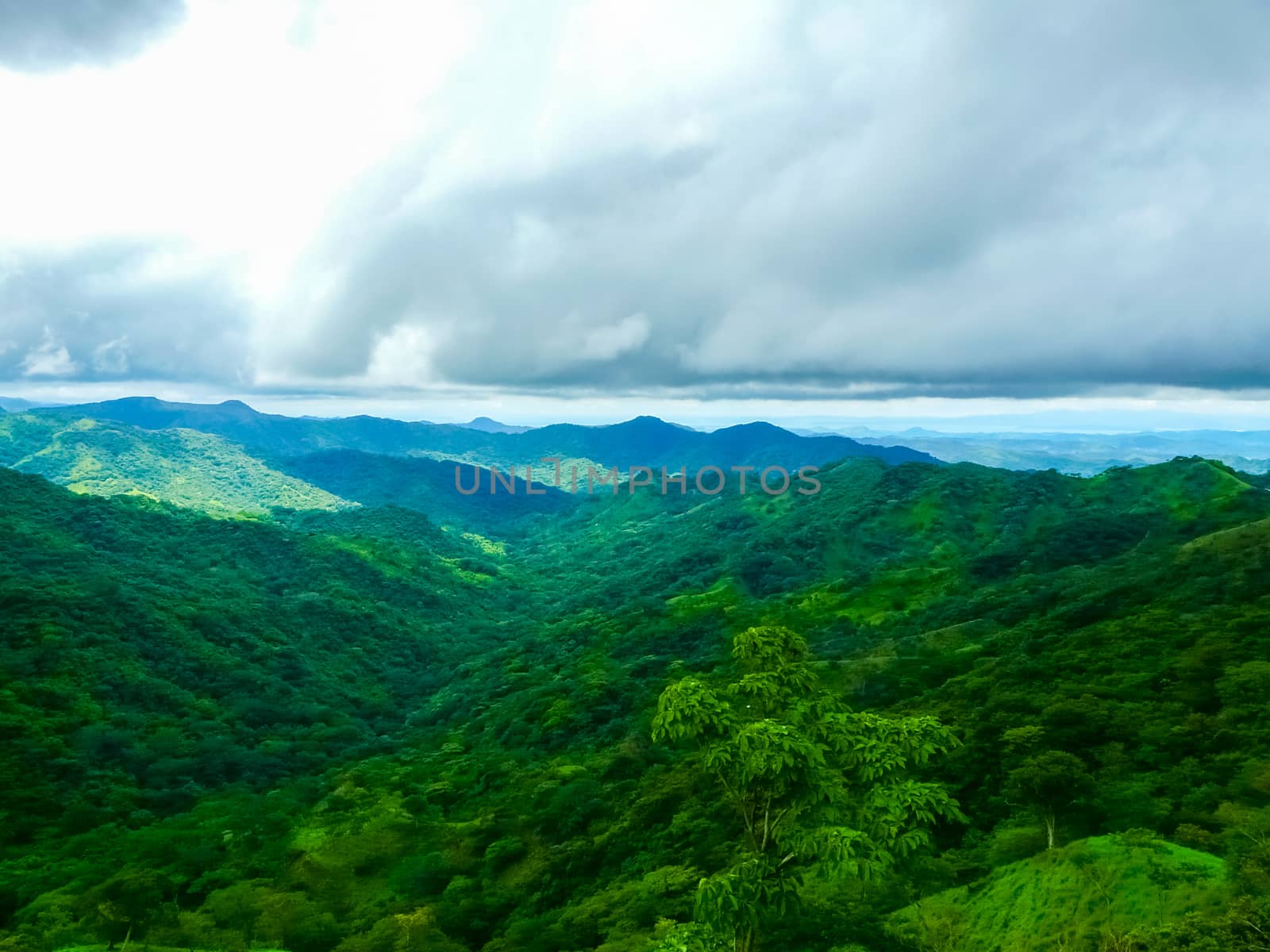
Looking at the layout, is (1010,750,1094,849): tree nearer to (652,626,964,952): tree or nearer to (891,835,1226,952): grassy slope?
(891,835,1226,952): grassy slope

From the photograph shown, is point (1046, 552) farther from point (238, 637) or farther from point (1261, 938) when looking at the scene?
point (238, 637)

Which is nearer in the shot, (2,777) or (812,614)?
(2,777)

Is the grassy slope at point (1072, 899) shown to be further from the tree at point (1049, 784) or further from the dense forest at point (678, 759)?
the tree at point (1049, 784)

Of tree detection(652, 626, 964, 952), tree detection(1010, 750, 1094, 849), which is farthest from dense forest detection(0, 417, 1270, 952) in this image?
tree detection(1010, 750, 1094, 849)

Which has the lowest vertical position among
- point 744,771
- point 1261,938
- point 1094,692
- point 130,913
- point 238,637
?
point 238,637

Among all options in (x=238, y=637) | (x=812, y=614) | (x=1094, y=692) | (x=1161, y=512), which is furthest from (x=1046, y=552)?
(x=238, y=637)

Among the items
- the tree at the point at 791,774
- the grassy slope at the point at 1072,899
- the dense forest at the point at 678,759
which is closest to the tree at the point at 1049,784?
the dense forest at the point at 678,759

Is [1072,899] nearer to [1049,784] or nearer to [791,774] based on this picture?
[1049,784]
